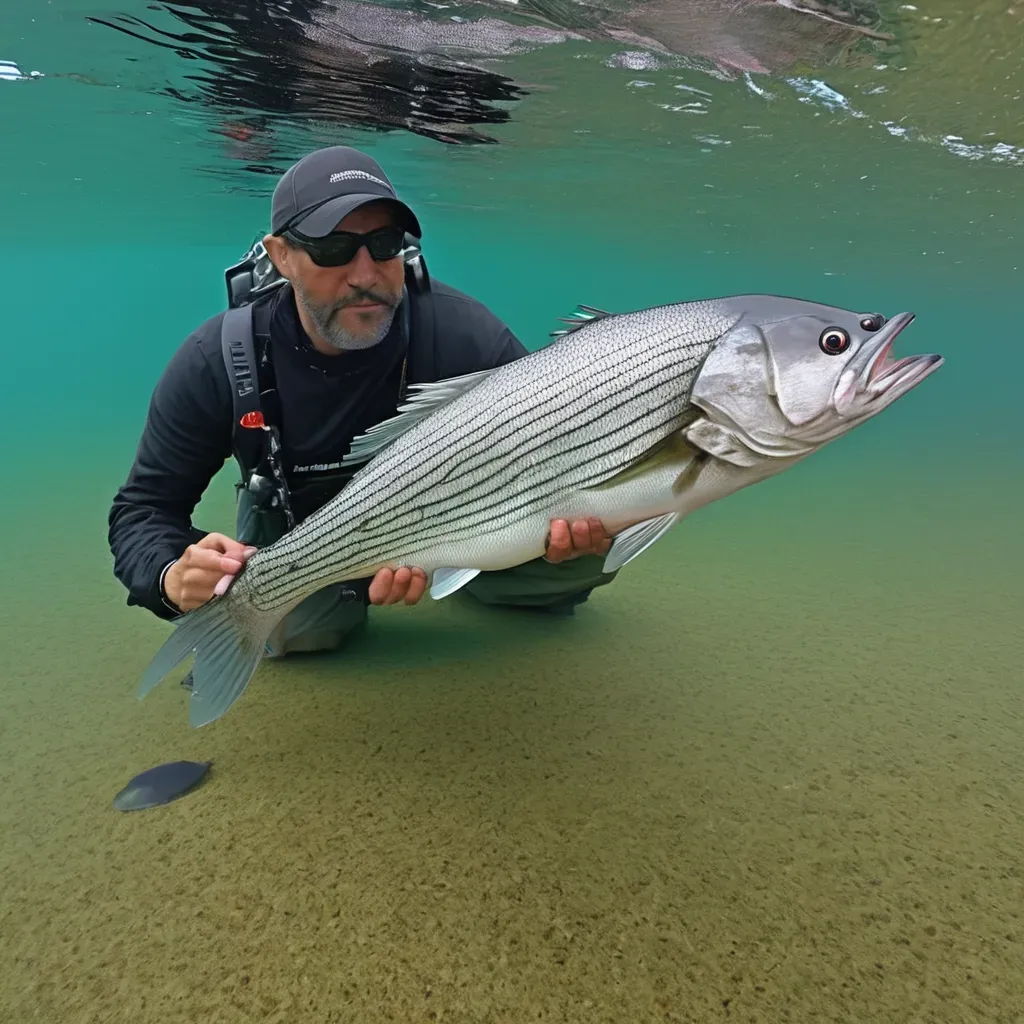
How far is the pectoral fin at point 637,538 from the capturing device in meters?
2.04

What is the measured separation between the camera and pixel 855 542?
236 inches

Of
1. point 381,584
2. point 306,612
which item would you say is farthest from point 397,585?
point 306,612

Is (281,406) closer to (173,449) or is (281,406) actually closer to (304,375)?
(304,375)

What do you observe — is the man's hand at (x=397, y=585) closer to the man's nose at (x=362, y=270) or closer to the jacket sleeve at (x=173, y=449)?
the jacket sleeve at (x=173, y=449)

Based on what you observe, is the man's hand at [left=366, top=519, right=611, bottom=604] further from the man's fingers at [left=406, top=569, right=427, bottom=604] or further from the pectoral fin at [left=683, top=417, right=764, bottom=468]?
the pectoral fin at [left=683, top=417, right=764, bottom=468]

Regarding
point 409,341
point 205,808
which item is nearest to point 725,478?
point 409,341

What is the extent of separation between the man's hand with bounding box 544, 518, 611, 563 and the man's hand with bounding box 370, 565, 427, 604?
1.57ft

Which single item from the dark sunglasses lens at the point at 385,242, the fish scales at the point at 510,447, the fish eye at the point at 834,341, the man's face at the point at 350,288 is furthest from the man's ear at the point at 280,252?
the fish eye at the point at 834,341

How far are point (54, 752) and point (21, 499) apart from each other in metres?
5.60

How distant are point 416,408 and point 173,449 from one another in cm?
113

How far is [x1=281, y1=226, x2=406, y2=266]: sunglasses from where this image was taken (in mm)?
2557

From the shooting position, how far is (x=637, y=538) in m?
2.06

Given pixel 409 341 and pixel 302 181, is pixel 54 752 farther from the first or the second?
pixel 302 181

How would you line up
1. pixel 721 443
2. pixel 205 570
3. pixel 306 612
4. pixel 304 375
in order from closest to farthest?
pixel 721 443 → pixel 205 570 → pixel 304 375 → pixel 306 612
